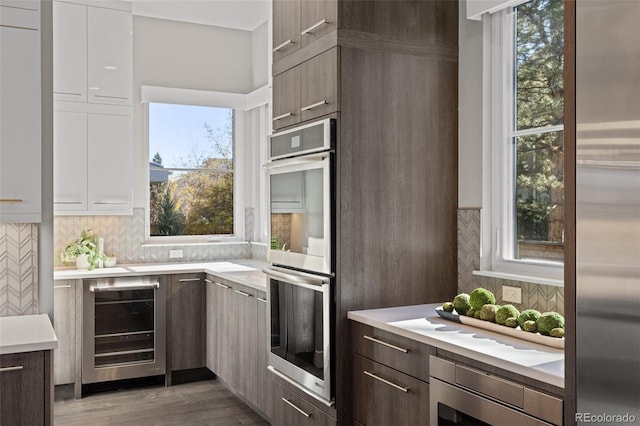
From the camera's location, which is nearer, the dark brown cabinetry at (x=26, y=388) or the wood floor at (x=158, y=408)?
the dark brown cabinetry at (x=26, y=388)

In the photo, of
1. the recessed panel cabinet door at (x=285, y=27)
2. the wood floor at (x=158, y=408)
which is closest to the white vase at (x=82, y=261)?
the wood floor at (x=158, y=408)

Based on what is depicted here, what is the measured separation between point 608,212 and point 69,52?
4.36m

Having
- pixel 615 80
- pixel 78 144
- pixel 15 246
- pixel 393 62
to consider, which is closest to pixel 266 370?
pixel 15 246

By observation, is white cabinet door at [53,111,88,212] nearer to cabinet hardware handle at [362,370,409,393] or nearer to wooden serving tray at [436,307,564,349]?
cabinet hardware handle at [362,370,409,393]

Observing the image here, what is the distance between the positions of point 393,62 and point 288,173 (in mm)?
764

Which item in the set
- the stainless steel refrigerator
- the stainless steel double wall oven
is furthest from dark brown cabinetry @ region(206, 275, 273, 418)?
the stainless steel refrigerator

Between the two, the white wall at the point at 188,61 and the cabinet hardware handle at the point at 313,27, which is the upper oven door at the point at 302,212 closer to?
the cabinet hardware handle at the point at 313,27

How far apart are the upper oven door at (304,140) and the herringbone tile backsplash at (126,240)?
7.49 ft

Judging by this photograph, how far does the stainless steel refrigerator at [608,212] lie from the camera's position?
1110 mm

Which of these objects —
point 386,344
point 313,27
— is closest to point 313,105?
point 313,27

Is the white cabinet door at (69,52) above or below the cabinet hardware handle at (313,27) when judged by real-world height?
above

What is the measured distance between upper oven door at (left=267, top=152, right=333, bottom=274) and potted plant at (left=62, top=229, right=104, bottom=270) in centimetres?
203

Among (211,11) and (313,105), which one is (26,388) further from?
(211,11)

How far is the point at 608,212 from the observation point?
1.18 m
